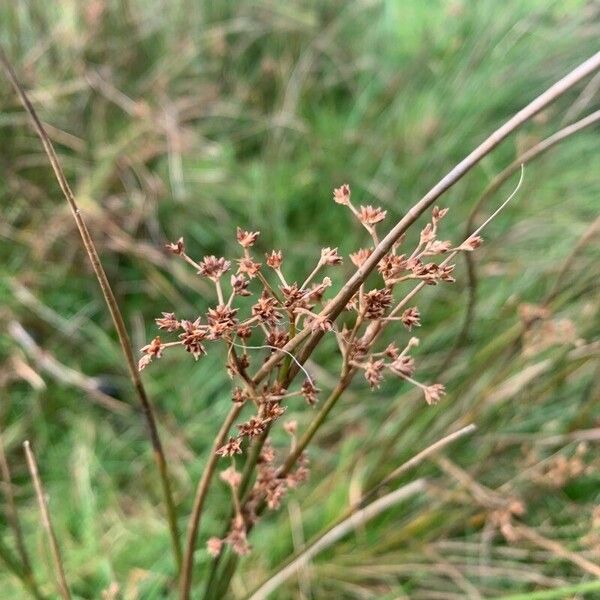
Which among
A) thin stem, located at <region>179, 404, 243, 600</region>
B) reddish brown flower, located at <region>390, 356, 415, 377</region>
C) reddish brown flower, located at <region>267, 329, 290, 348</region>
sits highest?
reddish brown flower, located at <region>267, 329, 290, 348</region>

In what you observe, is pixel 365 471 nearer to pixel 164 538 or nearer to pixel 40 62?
pixel 164 538

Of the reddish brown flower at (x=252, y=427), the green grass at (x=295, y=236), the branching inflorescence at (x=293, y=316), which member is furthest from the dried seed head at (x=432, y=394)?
the green grass at (x=295, y=236)

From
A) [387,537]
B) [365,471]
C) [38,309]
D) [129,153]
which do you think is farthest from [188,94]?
[387,537]

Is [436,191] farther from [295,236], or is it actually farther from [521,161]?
[295,236]

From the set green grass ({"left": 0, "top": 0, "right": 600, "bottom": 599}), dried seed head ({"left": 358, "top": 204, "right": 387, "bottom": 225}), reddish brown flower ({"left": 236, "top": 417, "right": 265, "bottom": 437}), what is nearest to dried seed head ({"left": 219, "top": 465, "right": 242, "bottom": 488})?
reddish brown flower ({"left": 236, "top": 417, "right": 265, "bottom": 437})

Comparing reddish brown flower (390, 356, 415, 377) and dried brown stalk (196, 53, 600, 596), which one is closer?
dried brown stalk (196, 53, 600, 596)

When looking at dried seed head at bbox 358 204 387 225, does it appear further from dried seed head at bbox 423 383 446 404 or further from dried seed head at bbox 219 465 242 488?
dried seed head at bbox 219 465 242 488

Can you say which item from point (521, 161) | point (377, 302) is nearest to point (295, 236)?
point (521, 161)
